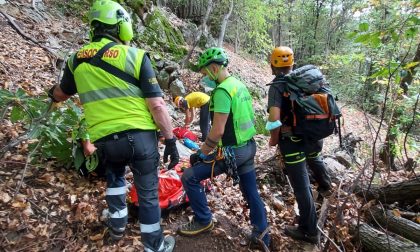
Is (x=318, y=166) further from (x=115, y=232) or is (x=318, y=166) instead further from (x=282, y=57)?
(x=115, y=232)

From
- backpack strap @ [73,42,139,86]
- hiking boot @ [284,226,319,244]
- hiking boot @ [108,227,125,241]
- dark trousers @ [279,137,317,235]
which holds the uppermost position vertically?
backpack strap @ [73,42,139,86]

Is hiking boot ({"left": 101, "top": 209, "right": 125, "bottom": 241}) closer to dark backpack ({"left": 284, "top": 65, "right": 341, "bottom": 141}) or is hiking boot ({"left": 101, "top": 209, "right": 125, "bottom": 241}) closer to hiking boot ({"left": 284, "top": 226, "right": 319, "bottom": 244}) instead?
hiking boot ({"left": 284, "top": 226, "right": 319, "bottom": 244})

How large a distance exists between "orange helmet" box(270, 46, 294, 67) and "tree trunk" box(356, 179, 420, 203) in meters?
2.17

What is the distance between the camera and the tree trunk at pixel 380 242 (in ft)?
12.4

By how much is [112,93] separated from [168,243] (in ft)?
5.91

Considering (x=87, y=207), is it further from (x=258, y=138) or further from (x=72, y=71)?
(x=258, y=138)

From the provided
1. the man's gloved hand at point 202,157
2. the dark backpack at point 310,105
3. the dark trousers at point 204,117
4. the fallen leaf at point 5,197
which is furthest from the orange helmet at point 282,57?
the fallen leaf at point 5,197

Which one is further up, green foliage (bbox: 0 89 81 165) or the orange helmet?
the orange helmet

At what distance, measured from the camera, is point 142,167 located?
313 centimetres

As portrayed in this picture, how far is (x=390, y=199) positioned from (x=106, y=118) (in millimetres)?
4315

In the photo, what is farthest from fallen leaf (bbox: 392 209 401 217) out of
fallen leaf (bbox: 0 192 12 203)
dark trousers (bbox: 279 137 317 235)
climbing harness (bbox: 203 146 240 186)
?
fallen leaf (bbox: 0 192 12 203)

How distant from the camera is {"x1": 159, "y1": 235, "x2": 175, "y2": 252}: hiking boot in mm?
3535

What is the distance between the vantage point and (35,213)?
371 cm

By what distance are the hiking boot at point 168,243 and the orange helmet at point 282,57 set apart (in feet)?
7.99
